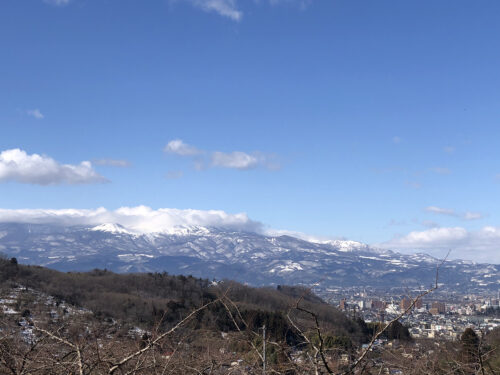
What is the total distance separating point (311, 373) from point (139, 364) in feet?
4.22

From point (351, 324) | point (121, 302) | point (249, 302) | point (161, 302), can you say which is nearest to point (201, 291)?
point (249, 302)

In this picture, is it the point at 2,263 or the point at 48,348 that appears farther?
the point at 2,263

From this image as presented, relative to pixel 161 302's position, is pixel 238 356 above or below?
above

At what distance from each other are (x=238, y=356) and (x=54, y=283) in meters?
56.8

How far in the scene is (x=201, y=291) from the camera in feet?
216

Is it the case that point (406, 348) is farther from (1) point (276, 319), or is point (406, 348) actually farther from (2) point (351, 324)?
(2) point (351, 324)

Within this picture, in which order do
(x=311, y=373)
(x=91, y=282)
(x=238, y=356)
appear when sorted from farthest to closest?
(x=91, y=282) < (x=238, y=356) < (x=311, y=373)

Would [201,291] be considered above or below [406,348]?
below

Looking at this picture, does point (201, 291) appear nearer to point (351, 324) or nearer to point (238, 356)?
point (351, 324)

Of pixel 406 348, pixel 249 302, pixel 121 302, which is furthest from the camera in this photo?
pixel 249 302

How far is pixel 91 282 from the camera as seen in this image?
6222 centimetres

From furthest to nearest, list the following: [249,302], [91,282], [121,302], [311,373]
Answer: [249,302] → [91,282] → [121,302] → [311,373]

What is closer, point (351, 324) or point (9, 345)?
point (9, 345)

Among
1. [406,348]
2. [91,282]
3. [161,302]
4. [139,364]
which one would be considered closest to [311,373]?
[139,364]
